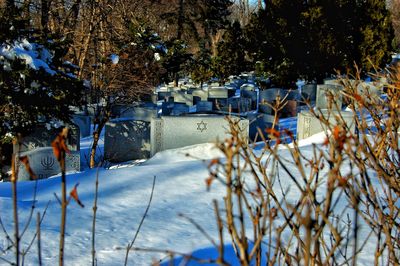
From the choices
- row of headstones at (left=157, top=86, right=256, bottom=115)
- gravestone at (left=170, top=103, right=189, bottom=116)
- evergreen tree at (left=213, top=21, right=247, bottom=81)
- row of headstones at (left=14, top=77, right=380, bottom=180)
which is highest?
evergreen tree at (left=213, top=21, right=247, bottom=81)

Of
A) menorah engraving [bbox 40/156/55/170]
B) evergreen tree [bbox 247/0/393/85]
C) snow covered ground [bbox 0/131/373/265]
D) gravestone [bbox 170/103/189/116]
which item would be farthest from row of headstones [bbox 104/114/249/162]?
evergreen tree [bbox 247/0/393/85]

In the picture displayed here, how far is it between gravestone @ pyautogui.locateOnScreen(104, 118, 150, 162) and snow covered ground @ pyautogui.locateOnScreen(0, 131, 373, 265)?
169 inches

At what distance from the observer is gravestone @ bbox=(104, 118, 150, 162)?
10586mm

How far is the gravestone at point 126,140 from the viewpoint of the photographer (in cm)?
1059

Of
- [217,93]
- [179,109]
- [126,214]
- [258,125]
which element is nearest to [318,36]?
[217,93]

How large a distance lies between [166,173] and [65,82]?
168 inches

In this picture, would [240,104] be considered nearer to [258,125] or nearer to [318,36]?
[258,125]

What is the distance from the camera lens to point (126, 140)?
420 inches

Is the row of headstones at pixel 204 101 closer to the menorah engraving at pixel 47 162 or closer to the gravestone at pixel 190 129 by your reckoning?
the gravestone at pixel 190 129

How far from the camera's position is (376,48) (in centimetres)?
2277

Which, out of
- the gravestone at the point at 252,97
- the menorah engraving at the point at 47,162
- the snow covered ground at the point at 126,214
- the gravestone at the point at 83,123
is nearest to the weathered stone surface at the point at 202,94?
the gravestone at the point at 252,97

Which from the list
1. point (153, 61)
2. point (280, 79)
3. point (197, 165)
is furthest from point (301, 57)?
point (197, 165)

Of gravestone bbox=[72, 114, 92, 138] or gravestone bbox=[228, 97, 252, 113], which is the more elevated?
gravestone bbox=[228, 97, 252, 113]

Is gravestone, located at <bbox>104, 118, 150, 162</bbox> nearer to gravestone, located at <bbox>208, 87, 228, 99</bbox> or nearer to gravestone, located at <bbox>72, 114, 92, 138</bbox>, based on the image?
gravestone, located at <bbox>72, 114, 92, 138</bbox>
